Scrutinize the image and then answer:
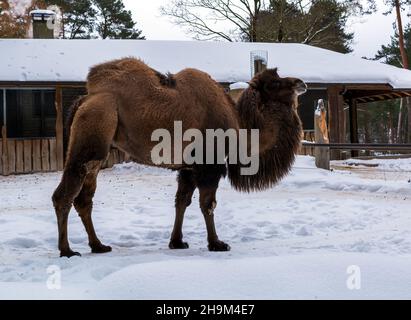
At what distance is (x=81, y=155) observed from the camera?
4.95 metres

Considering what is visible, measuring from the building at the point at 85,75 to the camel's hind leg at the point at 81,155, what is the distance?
1096cm

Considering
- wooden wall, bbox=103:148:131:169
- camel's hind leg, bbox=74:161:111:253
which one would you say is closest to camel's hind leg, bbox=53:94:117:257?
camel's hind leg, bbox=74:161:111:253

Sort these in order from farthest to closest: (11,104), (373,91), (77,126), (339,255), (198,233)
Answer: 1. (373,91)
2. (11,104)
3. (198,233)
4. (77,126)
5. (339,255)

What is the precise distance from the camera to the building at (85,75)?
52.0 ft

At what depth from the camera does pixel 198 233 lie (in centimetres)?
638

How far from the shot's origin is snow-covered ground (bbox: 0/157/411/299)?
3494 millimetres

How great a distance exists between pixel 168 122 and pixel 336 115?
1416 cm

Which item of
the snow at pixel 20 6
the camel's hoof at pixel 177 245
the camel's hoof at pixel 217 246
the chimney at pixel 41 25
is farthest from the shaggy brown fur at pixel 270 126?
the snow at pixel 20 6

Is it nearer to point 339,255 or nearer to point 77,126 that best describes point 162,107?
point 77,126

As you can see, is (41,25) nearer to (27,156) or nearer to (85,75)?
(85,75)

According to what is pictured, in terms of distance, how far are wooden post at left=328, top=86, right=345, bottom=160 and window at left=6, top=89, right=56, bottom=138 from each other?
29.7 feet

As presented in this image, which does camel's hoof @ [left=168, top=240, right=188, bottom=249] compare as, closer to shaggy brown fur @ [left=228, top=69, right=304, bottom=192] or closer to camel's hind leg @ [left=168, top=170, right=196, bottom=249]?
camel's hind leg @ [left=168, top=170, right=196, bottom=249]
